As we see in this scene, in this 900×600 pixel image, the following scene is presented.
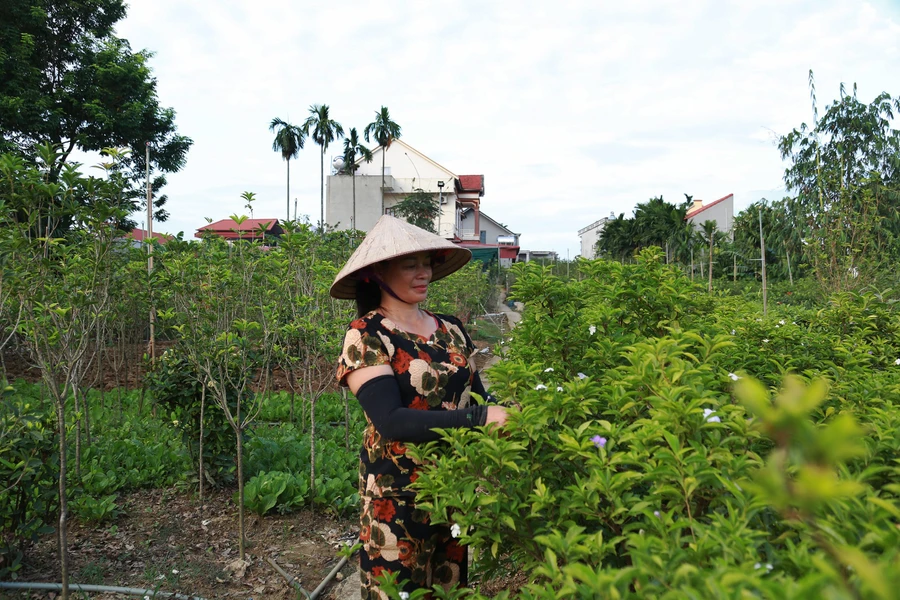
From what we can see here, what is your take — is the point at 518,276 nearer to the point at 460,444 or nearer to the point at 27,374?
the point at 460,444

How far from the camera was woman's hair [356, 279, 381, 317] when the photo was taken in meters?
2.37

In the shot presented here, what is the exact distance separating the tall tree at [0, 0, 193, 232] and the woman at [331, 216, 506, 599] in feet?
37.0

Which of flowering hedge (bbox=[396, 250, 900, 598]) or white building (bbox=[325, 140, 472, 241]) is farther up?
white building (bbox=[325, 140, 472, 241])

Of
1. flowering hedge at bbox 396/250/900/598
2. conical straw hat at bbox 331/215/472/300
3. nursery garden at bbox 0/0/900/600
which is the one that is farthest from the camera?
conical straw hat at bbox 331/215/472/300

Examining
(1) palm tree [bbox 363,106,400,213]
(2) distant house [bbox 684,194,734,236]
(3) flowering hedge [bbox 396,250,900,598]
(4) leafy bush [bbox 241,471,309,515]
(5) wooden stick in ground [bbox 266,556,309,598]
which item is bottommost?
(5) wooden stick in ground [bbox 266,556,309,598]

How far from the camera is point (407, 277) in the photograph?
2.24 meters

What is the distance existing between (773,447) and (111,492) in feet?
15.7

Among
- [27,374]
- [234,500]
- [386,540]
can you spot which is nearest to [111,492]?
[234,500]

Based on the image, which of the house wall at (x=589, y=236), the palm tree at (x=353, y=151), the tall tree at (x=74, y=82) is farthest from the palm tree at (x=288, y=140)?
the house wall at (x=589, y=236)

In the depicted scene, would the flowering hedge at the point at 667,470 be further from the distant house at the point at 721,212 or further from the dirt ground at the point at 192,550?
the distant house at the point at 721,212

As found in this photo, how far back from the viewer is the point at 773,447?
1747 millimetres

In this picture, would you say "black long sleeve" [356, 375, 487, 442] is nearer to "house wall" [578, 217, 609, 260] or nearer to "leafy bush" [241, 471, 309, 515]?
"leafy bush" [241, 471, 309, 515]

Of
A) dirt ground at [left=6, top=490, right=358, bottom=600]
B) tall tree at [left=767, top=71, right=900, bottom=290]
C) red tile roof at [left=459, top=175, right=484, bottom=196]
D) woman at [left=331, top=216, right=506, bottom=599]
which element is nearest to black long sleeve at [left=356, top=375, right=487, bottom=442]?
woman at [left=331, top=216, right=506, bottom=599]

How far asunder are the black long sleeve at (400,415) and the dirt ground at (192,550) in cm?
222
